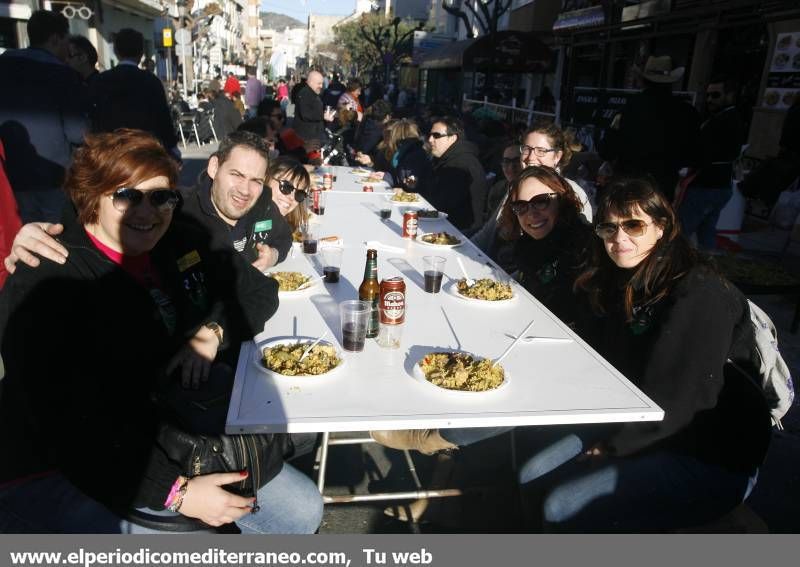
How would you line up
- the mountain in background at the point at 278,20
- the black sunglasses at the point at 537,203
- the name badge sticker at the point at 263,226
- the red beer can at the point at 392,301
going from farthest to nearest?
the mountain in background at the point at 278,20
the name badge sticker at the point at 263,226
the black sunglasses at the point at 537,203
the red beer can at the point at 392,301

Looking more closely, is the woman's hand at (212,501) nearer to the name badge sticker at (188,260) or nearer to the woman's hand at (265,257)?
the name badge sticker at (188,260)

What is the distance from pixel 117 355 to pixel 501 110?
12.2 metres

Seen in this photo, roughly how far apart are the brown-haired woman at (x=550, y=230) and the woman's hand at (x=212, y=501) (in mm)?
1940

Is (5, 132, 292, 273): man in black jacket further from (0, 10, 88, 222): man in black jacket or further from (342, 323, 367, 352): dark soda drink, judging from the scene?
(0, 10, 88, 222): man in black jacket

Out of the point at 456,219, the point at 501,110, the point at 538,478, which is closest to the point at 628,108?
the point at 456,219

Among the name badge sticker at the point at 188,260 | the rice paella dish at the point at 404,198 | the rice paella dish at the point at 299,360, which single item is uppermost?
the name badge sticker at the point at 188,260

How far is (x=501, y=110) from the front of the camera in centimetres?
1287

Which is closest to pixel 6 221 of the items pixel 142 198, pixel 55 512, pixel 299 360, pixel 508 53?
pixel 142 198

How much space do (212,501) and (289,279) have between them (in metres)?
1.34

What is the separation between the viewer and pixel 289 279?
9.70ft

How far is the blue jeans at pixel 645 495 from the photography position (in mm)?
2082

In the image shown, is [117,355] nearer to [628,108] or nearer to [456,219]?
[456,219]

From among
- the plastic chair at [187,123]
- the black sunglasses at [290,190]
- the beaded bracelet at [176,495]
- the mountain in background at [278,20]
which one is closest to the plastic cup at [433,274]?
the black sunglasses at [290,190]

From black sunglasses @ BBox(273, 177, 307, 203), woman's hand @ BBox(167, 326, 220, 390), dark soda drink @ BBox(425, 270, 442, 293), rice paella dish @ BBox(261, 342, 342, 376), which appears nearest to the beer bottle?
rice paella dish @ BBox(261, 342, 342, 376)
